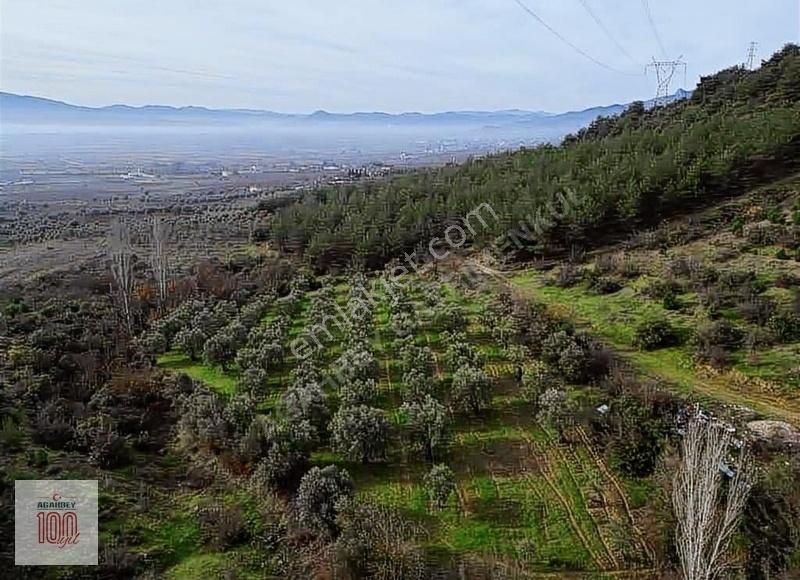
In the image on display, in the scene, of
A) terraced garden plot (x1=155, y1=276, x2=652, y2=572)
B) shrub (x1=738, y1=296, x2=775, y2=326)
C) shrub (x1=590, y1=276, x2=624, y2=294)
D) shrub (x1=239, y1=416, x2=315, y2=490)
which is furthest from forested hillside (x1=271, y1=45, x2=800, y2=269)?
shrub (x1=239, y1=416, x2=315, y2=490)

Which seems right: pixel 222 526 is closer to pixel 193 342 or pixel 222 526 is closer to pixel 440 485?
pixel 440 485

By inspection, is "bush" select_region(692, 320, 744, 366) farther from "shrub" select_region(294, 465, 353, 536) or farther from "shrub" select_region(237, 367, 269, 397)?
"shrub" select_region(237, 367, 269, 397)

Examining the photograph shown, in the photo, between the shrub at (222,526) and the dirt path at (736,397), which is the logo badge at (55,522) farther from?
the dirt path at (736,397)

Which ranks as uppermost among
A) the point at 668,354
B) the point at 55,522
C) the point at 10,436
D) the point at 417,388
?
the point at 668,354

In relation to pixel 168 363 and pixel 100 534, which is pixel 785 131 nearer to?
pixel 168 363

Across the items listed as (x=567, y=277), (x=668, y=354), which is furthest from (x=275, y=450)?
(x=567, y=277)

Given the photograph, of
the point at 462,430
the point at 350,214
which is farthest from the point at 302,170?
the point at 462,430
